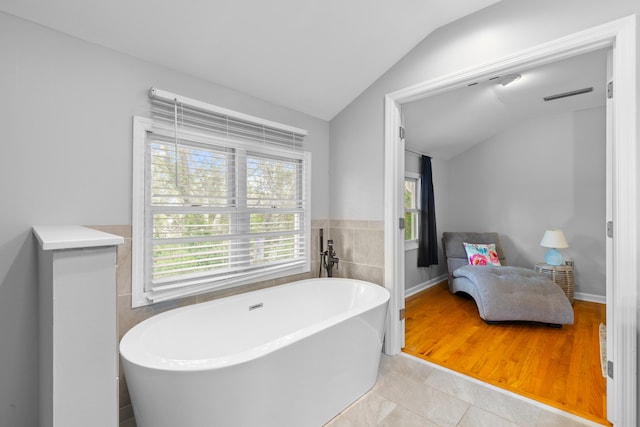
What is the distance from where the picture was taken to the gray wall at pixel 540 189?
3912 mm

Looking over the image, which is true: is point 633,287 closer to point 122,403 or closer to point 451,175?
point 122,403

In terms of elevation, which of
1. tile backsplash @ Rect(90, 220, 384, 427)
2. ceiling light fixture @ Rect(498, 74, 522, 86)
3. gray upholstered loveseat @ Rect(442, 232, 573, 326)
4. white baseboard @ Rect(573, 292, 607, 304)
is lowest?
white baseboard @ Rect(573, 292, 607, 304)

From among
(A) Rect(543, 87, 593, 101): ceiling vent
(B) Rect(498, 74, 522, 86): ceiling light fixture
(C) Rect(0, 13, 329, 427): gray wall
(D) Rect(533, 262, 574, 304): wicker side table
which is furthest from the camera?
(D) Rect(533, 262, 574, 304): wicker side table

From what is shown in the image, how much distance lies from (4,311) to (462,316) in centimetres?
379

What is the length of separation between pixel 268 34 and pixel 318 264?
1943 millimetres

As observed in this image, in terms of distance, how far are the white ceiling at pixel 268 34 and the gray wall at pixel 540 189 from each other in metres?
3.24

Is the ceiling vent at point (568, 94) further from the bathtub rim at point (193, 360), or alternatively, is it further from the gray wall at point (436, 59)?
the bathtub rim at point (193, 360)

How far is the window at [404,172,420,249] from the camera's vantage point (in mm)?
4281

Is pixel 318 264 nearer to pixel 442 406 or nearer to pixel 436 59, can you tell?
pixel 442 406

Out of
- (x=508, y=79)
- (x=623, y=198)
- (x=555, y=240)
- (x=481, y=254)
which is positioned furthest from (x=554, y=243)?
(x=623, y=198)

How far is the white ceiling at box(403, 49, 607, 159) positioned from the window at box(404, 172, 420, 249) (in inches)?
18.7

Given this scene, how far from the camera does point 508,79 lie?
2.85m

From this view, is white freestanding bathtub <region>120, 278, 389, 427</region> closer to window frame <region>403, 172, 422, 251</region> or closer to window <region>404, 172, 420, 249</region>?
window frame <region>403, 172, 422, 251</region>

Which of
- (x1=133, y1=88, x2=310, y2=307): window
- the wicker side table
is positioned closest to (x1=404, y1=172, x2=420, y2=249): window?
the wicker side table
